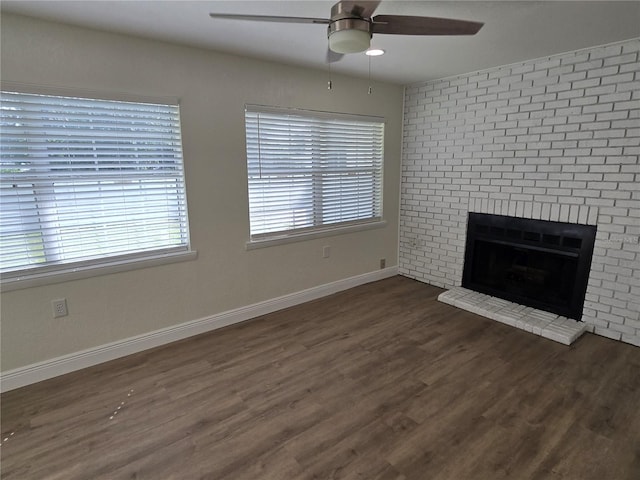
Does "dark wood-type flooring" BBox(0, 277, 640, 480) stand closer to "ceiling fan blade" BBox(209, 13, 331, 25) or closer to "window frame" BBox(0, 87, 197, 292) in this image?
"window frame" BBox(0, 87, 197, 292)

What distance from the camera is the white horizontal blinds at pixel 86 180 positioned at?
88.7 inches

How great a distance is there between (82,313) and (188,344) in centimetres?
83

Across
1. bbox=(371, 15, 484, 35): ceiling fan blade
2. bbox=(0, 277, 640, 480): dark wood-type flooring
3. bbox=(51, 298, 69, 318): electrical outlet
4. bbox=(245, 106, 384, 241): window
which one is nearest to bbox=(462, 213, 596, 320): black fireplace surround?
bbox=(0, 277, 640, 480): dark wood-type flooring

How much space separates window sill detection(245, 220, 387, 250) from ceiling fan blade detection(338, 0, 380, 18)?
2.19 m

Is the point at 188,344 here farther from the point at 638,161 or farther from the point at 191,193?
the point at 638,161

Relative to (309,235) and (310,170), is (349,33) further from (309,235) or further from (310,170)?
(309,235)

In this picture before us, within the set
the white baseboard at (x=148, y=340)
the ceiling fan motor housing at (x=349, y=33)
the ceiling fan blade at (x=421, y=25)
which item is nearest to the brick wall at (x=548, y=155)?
the white baseboard at (x=148, y=340)

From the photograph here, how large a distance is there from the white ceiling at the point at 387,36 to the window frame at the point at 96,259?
431mm

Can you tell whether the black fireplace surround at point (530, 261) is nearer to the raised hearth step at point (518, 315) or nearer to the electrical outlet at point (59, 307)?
the raised hearth step at point (518, 315)

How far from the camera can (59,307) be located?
249 cm

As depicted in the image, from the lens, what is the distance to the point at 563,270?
10.7 feet

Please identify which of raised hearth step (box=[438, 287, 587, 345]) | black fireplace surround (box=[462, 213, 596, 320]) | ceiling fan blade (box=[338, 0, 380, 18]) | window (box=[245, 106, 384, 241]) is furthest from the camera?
window (box=[245, 106, 384, 241])

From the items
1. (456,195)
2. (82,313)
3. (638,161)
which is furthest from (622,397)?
(82,313)

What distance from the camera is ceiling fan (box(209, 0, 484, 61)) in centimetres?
162
